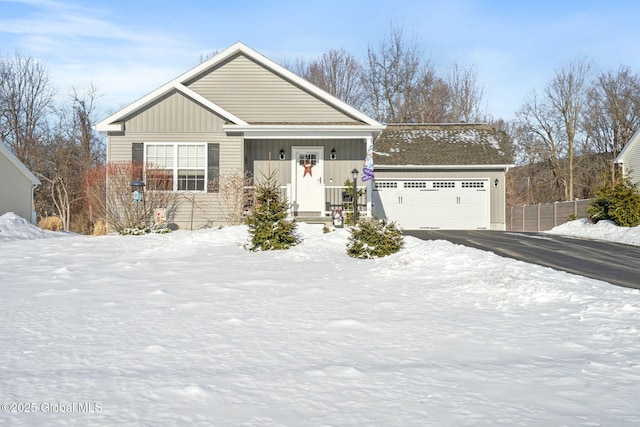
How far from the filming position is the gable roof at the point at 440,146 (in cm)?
2253

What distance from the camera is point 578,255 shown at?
11.7 metres

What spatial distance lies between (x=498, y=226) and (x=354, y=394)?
1976 centimetres

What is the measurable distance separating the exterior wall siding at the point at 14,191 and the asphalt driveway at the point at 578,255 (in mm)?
15821

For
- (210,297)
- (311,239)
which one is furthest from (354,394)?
(311,239)

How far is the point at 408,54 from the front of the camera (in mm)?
38344

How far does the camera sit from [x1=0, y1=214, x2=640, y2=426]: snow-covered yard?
3.56m

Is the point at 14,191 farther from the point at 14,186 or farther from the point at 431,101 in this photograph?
the point at 431,101

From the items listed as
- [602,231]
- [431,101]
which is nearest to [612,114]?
[431,101]

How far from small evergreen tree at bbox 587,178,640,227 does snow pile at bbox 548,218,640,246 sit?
31 centimetres

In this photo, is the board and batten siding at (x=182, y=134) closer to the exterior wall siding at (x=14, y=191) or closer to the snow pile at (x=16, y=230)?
the snow pile at (x=16, y=230)

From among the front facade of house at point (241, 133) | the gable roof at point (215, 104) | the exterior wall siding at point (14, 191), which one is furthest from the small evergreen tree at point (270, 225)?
the exterior wall siding at point (14, 191)

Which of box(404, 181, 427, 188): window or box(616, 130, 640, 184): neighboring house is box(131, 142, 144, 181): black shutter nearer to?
box(404, 181, 427, 188): window

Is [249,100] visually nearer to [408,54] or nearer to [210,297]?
[210,297]

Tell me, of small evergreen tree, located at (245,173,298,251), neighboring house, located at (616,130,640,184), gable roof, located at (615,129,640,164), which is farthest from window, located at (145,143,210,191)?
gable roof, located at (615,129,640,164)
